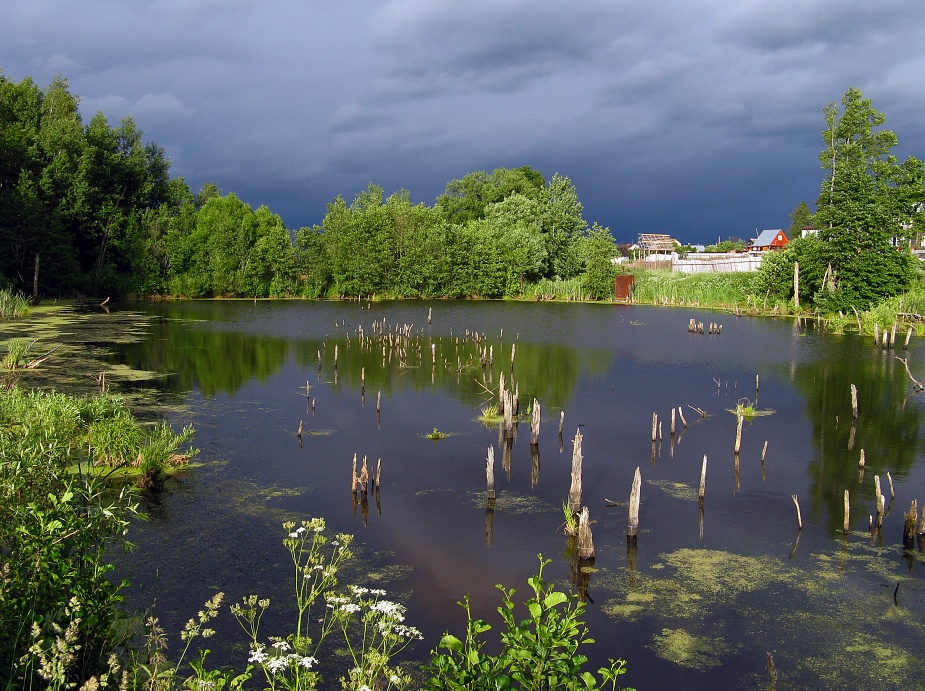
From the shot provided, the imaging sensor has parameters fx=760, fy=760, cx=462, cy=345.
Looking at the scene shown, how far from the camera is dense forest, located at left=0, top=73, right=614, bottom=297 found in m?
67.6

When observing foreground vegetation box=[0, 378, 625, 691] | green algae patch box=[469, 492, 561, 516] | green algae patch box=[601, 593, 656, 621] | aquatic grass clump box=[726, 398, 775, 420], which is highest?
foreground vegetation box=[0, 378, 625, 691]

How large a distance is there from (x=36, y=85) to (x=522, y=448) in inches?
2755

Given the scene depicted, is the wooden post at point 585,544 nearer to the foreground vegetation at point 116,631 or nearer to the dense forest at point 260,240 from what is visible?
the foreground vegetation at point 116,631

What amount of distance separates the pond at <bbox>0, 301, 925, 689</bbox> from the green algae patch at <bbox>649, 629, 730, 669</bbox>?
0.03m

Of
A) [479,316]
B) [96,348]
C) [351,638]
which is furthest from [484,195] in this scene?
[351,638]

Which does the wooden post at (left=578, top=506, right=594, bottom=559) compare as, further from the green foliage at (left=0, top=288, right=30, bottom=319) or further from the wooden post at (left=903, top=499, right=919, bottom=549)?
the green foliage at (left=0, top=288, right=30, bottom=319)

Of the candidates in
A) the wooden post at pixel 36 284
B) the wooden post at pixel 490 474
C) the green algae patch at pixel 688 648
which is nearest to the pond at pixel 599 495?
the green algae patch at pixel 688 648

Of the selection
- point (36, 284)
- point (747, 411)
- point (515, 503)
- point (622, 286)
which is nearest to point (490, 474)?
point (515, 503)

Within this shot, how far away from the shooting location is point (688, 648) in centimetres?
959

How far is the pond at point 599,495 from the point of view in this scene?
396 inches

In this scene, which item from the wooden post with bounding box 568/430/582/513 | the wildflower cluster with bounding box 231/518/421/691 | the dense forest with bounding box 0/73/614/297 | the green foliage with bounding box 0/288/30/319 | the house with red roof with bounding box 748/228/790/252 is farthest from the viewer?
the house with red roof with bounding box 748/228/790/252

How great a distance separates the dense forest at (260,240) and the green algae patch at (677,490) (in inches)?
2201

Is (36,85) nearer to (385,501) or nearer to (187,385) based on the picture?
(187,385)

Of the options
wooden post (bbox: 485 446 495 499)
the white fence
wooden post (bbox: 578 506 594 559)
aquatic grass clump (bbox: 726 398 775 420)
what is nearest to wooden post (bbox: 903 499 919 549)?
wooden post (bbox: 578 506 594 559)
